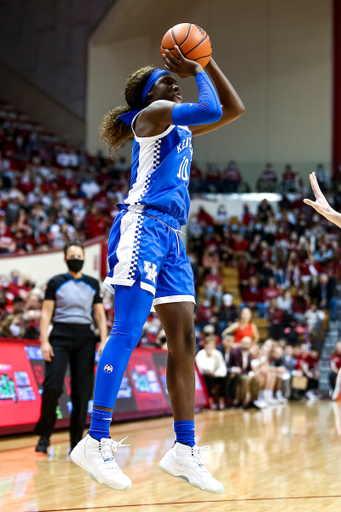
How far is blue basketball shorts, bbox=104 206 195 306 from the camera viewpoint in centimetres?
297

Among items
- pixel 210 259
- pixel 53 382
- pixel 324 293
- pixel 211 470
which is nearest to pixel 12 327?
pixel 53 382

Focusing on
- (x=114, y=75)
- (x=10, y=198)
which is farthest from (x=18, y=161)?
(x=114, y=75)

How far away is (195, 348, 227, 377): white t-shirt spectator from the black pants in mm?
5539

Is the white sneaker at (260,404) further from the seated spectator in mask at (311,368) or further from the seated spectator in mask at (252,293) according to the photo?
the seated spectator in mask at (252,293)

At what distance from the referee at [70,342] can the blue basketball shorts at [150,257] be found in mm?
2632

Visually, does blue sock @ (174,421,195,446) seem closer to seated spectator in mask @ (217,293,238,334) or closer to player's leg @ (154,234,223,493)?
player's leg @ (154,234,223,493)

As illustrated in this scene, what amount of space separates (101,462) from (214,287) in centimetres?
1445

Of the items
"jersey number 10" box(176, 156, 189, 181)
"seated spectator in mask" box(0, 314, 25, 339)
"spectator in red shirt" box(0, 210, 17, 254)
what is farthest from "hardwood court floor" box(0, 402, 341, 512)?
"spectator in red shirt" box(0, 210, 17, 254)

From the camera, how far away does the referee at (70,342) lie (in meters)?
5.61

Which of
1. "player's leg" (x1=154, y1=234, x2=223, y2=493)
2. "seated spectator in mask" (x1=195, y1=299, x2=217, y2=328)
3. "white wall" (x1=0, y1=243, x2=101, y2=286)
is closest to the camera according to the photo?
"player's leg" (x1=154, y1=234, x2=223, y2=493)

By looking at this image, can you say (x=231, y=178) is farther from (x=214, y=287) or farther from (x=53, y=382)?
(x=53, y=382)

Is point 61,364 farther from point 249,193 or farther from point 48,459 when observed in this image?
point 249,193

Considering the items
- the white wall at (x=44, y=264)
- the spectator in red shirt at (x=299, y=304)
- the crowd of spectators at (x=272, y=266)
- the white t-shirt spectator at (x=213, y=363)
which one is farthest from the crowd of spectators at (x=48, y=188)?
the spectator in red shirt at (x=299, y=304)

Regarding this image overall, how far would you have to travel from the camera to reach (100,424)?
2.88 metres
